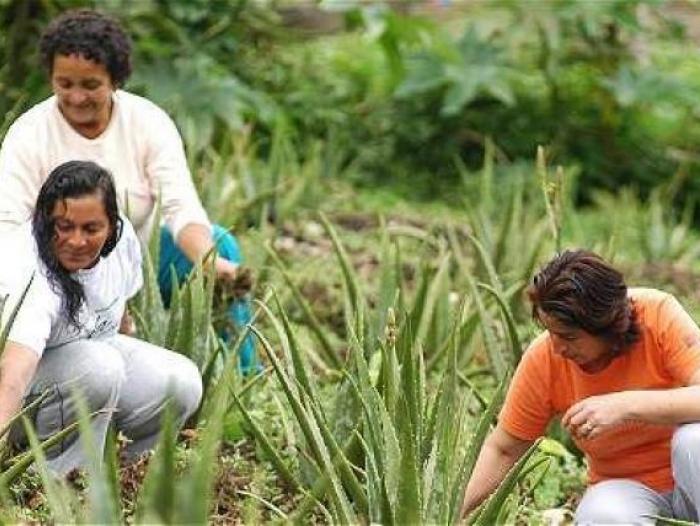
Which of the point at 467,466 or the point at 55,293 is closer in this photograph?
the point at 467,466

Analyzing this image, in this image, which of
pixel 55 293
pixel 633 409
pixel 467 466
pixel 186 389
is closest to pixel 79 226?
pixel 55 293

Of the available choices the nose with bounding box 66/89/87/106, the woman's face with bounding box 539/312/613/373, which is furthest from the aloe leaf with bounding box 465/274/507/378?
the nose with bounding box 66/89/87/106

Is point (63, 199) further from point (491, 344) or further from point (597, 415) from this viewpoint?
point (491, 344)

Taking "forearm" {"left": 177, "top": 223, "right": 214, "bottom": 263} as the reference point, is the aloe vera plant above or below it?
below

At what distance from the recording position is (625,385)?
293cm

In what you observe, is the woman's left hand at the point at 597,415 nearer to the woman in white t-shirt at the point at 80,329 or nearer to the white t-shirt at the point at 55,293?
the woman in white t-shirt at the point at 80,329

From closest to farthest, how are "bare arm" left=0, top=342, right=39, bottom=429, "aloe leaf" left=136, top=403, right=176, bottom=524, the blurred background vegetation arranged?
1. "aloe leaf" left=136, top=403, right=176, bottom=524
2. "bare arm" left=0, top=342, right=39, bottom=429
3. the blurred background vegetation

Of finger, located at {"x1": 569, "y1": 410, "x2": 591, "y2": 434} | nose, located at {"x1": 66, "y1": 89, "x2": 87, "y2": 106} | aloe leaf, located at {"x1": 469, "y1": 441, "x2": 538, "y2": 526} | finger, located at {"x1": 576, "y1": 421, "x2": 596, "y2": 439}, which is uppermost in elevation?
nose, located at {"x1": 66, "y1": 89, "x2": 87, "y2": 106}

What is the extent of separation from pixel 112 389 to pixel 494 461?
29.6 inches

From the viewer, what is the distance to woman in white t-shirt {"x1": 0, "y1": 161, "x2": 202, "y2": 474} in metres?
3.01

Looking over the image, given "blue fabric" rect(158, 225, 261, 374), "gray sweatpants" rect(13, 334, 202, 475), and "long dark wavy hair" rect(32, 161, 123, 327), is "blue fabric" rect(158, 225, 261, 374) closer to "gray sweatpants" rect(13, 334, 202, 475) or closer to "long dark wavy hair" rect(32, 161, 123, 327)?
"gray sweatpants" rect(13, 334, 202, 475)

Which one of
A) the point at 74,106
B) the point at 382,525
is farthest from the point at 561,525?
the point at 74,106

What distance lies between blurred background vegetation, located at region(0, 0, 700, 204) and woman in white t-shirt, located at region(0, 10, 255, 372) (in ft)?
8.34

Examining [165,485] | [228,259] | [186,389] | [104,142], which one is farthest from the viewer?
[228,259]
